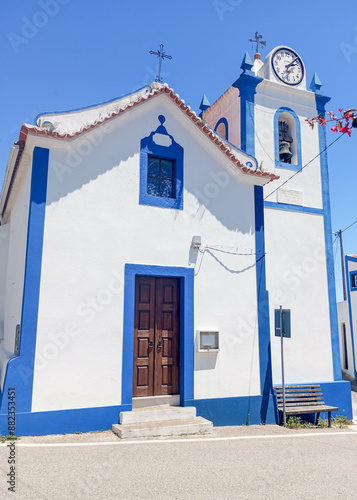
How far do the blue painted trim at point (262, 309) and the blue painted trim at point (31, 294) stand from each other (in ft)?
14.5

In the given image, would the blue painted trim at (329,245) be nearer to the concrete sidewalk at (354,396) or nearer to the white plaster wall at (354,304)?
the concrete sidewalk at (354,396)

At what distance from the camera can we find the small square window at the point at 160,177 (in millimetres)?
8188

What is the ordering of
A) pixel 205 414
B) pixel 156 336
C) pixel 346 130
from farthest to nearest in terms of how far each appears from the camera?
pixel 156 336 → pixel 205 414 → pixel 346 130

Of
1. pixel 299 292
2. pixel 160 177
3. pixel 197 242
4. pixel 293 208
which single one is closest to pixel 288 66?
pixel 293 208

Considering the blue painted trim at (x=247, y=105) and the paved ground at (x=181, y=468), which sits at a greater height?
the blue painted trim at (x=247, y=105)

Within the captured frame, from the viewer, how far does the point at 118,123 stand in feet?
26.1

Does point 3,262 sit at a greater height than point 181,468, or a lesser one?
greater

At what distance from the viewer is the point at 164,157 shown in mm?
8328

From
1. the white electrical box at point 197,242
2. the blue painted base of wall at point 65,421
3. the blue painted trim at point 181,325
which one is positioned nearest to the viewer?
the blue painted base of wall at point 65,421

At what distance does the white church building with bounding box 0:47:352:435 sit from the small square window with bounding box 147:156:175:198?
0.08 feet

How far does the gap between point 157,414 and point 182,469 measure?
2.09 metres

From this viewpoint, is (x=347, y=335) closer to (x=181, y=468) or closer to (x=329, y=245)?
(x=329, y=245)

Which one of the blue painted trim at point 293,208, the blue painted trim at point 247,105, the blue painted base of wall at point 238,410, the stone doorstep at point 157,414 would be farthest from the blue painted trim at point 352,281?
the stone doorstep at point 157,414

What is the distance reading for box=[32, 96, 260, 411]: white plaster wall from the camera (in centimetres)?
686
